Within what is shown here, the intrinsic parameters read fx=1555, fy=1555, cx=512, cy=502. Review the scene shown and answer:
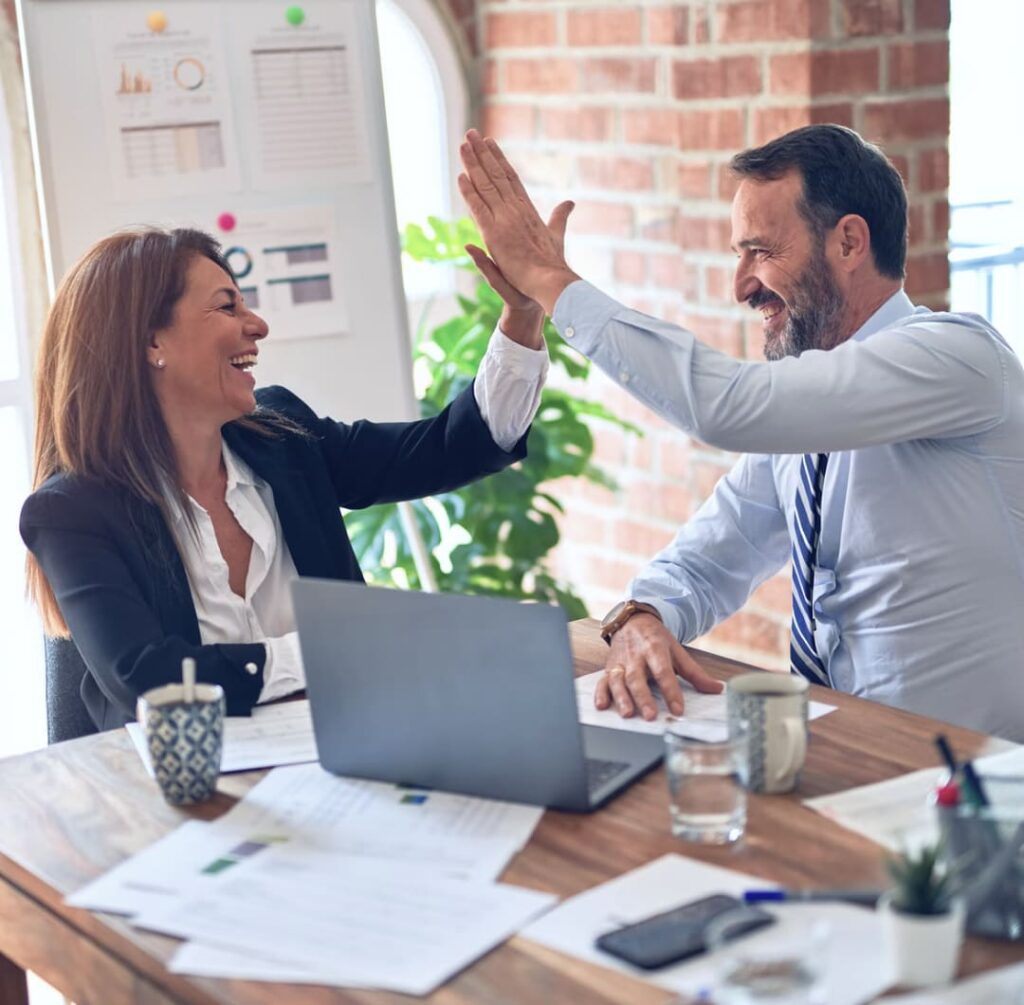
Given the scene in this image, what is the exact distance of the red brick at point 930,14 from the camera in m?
2.94

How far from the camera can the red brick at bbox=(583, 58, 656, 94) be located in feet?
11.2

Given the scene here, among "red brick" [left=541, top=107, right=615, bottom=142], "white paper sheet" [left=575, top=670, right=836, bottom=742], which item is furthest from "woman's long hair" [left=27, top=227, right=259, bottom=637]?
"red brick" [left=541, top=107, right=615, bottom=142]

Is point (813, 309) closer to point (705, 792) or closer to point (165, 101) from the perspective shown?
point (705, 792)

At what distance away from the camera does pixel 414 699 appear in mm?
1471

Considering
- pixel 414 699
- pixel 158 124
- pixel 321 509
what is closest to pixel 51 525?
pixel 321 509

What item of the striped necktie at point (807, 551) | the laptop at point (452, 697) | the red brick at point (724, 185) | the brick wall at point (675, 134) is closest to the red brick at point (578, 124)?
the brick wall at point (675, 134)

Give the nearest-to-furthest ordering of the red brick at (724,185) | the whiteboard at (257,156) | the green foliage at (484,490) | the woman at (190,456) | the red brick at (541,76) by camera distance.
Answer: the woman at (190,456) < the whiteboard at (257,156) < the red brick at (724,185) < the green foliage at (484,490) < the red brick at (541,76)

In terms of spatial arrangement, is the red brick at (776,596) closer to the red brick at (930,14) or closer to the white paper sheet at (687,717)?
the red brick at (930,14)

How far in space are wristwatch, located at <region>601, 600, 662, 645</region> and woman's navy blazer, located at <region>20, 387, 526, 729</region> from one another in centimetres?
42

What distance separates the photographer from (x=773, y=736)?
56.4 inches

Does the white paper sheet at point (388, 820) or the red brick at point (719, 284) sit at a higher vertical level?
the red brick at point (719, 284)

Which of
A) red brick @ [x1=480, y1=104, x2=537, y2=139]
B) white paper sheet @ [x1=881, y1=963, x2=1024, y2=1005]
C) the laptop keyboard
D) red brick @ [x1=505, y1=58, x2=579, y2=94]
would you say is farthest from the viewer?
red brick @ [x1=480, y1=104, x2=537, y2=139]

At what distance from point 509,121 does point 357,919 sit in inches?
116

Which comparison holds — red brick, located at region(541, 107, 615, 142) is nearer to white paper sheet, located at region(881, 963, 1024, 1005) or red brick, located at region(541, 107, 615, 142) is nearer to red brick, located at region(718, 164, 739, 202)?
red brick, located at region(718, 164, 739, 202)
